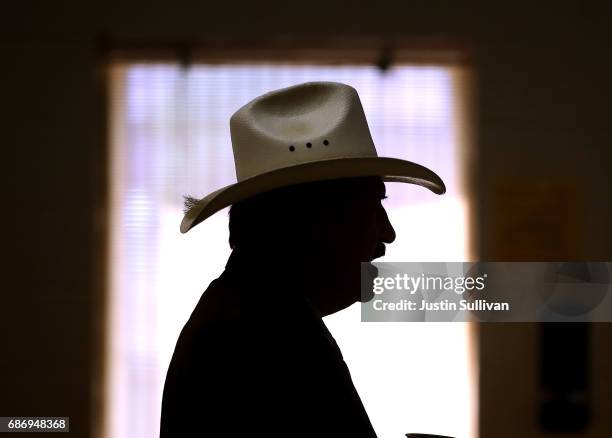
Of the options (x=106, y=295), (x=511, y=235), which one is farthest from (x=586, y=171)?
(x=106, y=295)

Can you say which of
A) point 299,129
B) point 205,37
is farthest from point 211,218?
point 299,129

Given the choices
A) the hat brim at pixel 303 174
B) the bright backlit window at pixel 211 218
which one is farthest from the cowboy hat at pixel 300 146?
the bright backlit window at pixel 211 218

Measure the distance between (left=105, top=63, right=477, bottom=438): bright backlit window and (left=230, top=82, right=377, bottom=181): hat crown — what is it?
149 cm

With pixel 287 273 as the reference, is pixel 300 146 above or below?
above

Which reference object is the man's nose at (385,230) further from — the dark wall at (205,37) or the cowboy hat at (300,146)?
the dark wall at (205,37)

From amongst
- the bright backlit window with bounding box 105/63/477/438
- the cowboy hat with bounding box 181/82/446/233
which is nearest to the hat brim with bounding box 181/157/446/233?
the cowboy hat with bounding box 181/82/446/233

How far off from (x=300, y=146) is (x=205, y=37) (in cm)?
174

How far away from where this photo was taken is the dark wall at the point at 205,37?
2.63 m

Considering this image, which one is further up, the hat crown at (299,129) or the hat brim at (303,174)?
the hat crown at (299,129)

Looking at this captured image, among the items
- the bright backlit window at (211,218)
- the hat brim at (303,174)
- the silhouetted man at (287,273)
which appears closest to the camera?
the silhouetted man at (287,273)

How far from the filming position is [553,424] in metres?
2.67

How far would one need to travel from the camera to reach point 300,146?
105cm

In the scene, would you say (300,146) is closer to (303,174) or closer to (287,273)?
(303,174)

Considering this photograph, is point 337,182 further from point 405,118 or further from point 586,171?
point 586,171
